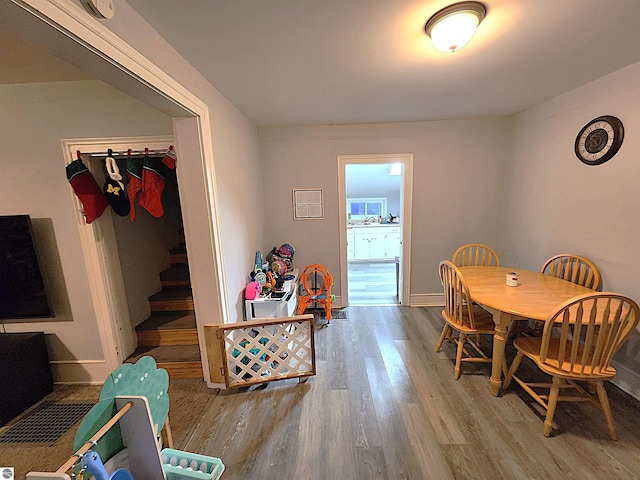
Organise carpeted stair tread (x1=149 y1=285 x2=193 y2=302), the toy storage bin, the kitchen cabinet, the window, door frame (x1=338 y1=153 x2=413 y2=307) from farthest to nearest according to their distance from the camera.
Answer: the window, the kitchen cabinet, door frame (x1=338 y1=153 x2=413 y2=307), carpeted stair tread (x1=149 y1=285 x2=193 y2=302), the toy storage bin

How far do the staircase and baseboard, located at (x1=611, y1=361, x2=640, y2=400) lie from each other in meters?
3.32

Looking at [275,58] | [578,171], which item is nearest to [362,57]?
[275,58]

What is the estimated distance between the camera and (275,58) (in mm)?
1544

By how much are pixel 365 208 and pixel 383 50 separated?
18.2 feet

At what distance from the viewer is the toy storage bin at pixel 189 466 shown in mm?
1100

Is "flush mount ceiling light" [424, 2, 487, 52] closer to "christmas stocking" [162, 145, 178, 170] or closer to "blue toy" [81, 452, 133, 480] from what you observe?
"christmas stocking" [162, 145, 178, 170]

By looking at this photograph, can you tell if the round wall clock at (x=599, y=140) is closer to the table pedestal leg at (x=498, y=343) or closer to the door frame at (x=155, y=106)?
the table pedestal leg at (x=498, y=343)

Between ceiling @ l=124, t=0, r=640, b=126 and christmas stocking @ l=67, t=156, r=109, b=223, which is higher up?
ceiling @ l=124, t=0, r=640, b=126

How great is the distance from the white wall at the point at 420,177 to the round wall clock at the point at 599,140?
37.7 inches

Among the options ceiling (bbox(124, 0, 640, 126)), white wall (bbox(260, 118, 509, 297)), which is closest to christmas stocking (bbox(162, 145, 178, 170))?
ceiling (bbox(124, 0, 640, 126))

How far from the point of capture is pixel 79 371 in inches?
88.0

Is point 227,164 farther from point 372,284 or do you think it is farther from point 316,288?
point 372,284

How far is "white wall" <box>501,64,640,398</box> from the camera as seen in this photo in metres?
1.84

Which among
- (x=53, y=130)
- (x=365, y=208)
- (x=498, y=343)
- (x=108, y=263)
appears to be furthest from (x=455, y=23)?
(x=365, y=208)
